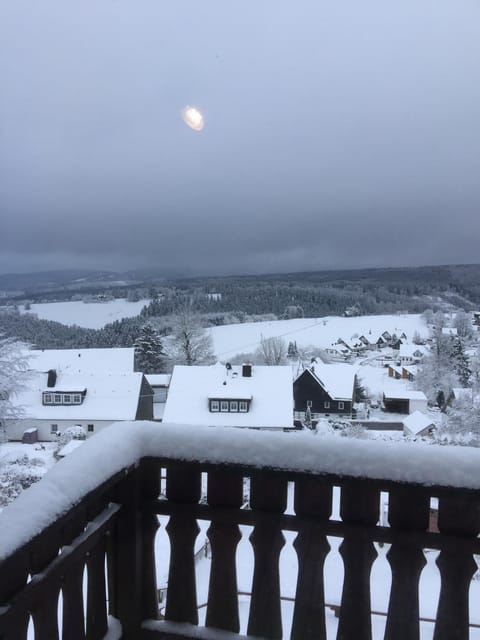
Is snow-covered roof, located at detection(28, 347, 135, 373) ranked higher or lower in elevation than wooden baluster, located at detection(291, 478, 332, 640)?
lower

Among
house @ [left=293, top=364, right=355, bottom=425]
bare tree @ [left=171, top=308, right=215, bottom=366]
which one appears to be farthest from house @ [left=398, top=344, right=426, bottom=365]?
bare tree @ [left=171, top=308, right=215, bottom=366]

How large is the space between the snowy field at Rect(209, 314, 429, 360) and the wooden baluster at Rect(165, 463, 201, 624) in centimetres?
3024

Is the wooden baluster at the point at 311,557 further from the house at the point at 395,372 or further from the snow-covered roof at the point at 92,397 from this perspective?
the house at the point at 395,372

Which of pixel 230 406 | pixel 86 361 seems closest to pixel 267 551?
pixel 230 406

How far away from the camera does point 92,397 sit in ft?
56.1

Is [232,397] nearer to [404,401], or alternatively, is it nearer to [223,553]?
[404,401]

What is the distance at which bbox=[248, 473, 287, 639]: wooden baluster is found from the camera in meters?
1.41

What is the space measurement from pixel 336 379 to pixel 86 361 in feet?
39.9

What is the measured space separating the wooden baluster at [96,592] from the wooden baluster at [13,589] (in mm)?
386

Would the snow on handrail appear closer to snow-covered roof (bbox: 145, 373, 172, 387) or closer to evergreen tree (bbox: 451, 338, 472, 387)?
snow-covered roof (bbox: 145, 373, 172, 387)

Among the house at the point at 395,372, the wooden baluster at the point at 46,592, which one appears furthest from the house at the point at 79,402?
the house at the point at 395,372

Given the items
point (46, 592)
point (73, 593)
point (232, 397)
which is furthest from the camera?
point (232, 397)

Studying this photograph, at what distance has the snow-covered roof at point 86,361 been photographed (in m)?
19.0

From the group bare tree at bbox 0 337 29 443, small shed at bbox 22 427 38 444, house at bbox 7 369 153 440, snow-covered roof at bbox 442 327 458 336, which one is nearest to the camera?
bare tree at bbox 0 337 29 443
